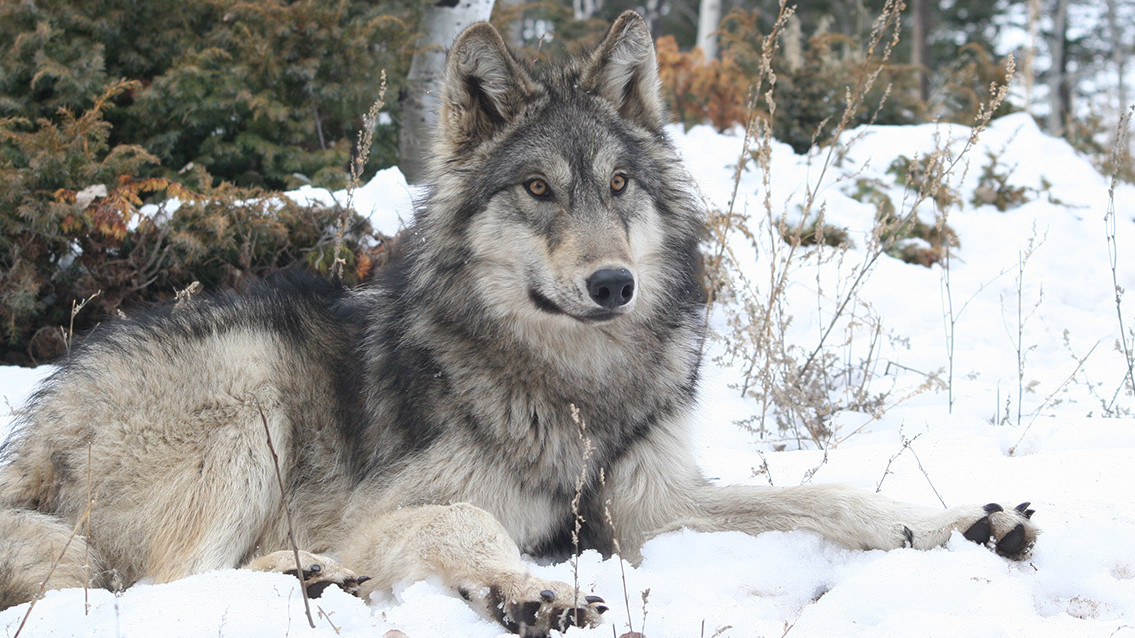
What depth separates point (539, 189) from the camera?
3326 millimetres

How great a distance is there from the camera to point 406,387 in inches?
135

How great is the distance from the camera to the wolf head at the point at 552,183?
3227 mm

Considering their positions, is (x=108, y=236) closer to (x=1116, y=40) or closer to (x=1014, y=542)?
(x=1014, y=542)

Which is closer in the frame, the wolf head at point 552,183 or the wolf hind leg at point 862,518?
the wolf hind leg at point 862,518

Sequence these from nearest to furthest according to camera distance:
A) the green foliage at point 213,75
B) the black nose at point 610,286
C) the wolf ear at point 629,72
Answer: the black nose at point 610,286 → the wolf ear at point 629,72 → the green foliage at point 213,75

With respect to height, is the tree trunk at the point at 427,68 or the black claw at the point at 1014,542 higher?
the tree trunk at the point at 427,68

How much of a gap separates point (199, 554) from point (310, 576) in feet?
1.89

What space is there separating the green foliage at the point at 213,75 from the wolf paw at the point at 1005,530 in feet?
16.2

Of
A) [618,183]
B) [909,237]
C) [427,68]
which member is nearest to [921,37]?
[909,237]

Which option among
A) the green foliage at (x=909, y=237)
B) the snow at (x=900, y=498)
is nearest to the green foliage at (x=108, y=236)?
the snow at (x=900, y=498)

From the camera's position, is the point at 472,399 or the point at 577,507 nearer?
the point at 577,507

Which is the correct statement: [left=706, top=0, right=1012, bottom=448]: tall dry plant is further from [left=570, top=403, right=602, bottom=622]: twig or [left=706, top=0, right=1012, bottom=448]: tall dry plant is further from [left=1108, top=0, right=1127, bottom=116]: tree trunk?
[left=1108, top=0, right=1127, bottom=116]: tree trunk

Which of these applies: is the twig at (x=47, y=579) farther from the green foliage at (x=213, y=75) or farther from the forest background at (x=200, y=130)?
the green foliage at (x=213, y=75)

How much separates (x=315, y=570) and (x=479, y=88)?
1.85 metres
